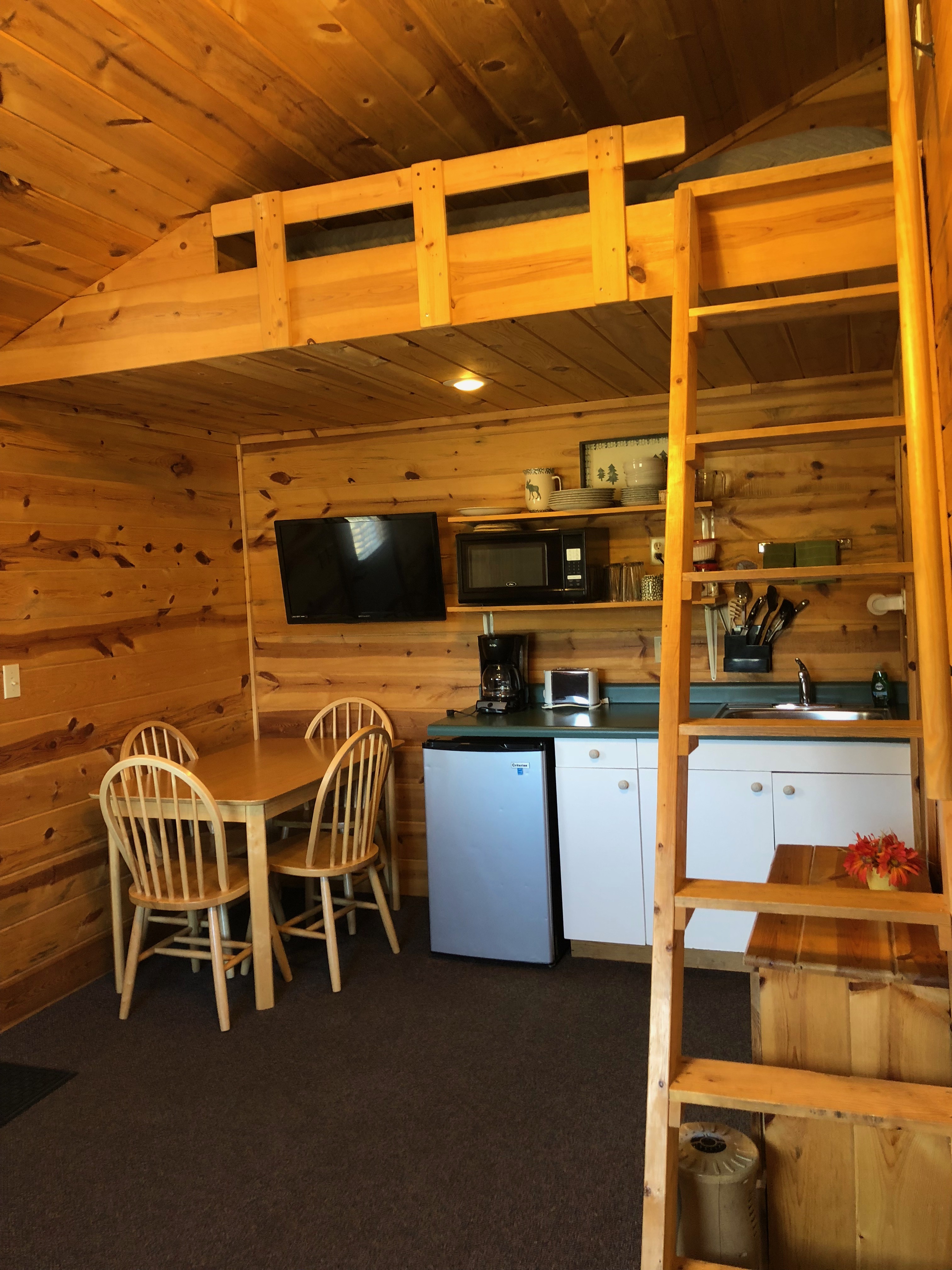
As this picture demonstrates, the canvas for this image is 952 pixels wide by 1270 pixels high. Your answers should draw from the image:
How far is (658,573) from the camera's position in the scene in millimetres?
3957

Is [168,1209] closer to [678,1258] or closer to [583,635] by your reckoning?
[678,1258]

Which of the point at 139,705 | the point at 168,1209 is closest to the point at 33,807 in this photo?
the point at 139,705

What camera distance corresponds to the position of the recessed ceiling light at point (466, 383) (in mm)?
3484

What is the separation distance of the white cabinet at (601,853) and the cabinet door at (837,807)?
1.69ft

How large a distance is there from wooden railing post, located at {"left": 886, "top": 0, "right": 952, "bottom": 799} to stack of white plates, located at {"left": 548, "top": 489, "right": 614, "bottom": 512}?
2.10 meters

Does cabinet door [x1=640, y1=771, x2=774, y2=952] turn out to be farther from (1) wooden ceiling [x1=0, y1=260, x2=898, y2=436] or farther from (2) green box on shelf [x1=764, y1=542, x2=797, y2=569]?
(1) wooden ceiling [x1=0, y1=260, x2=898, y2=436]

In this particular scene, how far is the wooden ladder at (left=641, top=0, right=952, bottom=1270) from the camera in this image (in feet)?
5.22

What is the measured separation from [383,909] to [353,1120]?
1.15 m

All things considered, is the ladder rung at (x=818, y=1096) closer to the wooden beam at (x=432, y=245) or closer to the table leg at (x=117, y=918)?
the wooden beam at (x=432, y=245)

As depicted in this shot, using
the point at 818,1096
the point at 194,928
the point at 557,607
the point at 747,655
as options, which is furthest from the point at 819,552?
the point at 194,928

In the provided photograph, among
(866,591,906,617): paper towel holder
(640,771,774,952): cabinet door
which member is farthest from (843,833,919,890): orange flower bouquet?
(866,591,906,617): paper towel holder

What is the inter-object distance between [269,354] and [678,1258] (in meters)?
2.50

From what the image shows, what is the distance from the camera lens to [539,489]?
3941 mm

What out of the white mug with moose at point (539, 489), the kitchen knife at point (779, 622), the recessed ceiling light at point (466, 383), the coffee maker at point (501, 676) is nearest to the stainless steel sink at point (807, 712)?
the kitchen knife at point (779, 622)
